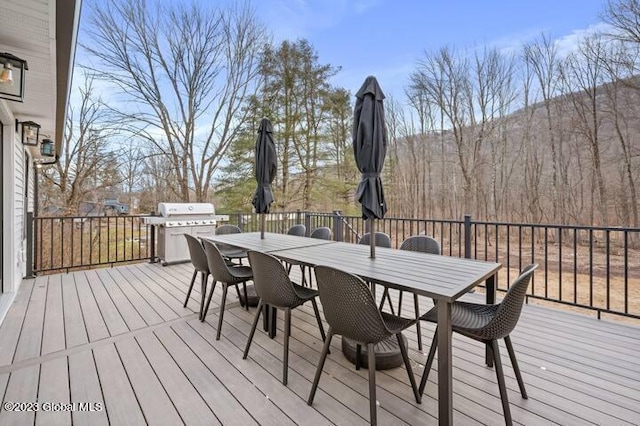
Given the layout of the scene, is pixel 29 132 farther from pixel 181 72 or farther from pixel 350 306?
pixel 181 72

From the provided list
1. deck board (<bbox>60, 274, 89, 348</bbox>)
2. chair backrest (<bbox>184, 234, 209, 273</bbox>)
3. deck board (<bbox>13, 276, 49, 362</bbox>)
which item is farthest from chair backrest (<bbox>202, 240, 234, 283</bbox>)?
deck board (<bbox>13, 276, 49, 362</bbox>)

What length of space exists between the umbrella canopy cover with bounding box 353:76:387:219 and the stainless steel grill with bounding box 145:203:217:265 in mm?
4210

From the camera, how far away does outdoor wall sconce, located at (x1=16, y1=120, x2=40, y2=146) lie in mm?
3920

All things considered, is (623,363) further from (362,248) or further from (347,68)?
(347,68)

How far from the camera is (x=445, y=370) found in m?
1.41

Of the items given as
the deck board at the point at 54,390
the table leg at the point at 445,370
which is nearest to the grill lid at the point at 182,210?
the deck board at the point at 54,390

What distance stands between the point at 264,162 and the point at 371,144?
1626 mm

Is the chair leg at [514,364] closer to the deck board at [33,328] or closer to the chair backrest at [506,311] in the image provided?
the chair backrest at [506,311]

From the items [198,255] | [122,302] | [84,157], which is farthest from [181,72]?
[198,255]

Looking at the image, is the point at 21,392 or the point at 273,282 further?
the point at 273,282

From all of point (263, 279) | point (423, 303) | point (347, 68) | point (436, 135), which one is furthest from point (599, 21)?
point (263, 279)

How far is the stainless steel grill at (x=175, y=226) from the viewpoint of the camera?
213 inches

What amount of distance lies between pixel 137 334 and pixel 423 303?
3112mm

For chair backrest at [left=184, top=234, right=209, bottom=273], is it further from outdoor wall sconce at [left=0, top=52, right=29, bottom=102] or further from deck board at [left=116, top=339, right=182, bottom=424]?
outdoor wall sconce at [left=0, top=52, right=29, bottom=102]
